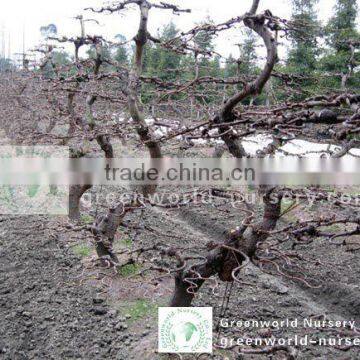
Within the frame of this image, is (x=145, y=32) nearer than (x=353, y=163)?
No

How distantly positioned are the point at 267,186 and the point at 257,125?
32.8 inches

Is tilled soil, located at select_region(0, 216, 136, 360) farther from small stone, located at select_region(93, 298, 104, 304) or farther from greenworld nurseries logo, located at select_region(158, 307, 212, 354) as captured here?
greenworld nurseries logo, located at select_region(158, 307, 212, 354)

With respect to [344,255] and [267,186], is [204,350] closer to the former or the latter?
[267,186]

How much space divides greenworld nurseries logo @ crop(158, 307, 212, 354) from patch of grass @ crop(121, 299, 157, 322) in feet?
2.74

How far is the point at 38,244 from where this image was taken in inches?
247

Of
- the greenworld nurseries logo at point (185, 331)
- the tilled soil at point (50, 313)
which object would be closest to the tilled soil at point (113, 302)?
the tilled soil at point (50, 313)

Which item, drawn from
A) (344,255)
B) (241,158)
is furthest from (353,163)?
(344,255)

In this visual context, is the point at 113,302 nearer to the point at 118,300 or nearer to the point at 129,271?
the point at 118,300

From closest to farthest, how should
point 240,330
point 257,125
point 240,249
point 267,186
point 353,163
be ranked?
point 257,125 → point 353,163 → point 267,186 → point 240,249 → point 240,330

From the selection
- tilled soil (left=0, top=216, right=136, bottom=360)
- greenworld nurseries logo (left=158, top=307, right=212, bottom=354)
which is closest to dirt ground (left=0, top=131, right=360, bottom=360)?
tilled soil (left=0, top=216, right=136, bottom=360)

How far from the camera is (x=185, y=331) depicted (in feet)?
10.6

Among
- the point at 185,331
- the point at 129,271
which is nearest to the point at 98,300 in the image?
the point at 129,271

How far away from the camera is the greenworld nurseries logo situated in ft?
10.5

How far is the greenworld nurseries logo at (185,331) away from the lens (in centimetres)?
320
